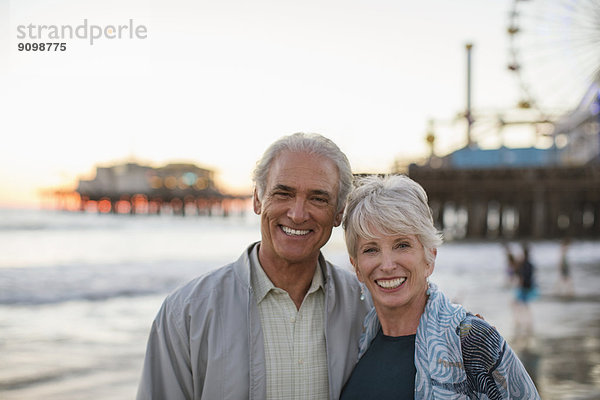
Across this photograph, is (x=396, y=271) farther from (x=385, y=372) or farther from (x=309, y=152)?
(x=309, y=152)

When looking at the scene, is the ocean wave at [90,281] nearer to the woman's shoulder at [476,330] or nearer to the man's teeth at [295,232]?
the man's teeth at [295,232]

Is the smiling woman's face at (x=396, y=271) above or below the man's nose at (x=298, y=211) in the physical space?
below

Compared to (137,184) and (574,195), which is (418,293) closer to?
(574,195)

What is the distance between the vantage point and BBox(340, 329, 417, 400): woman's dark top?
7.50ft

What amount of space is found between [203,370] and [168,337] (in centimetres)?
21

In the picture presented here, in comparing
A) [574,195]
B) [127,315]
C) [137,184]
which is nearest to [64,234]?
[127,315]

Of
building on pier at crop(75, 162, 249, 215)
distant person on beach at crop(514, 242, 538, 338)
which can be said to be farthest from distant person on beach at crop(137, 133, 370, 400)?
building on pier at crop(75, 162, 249, 215)

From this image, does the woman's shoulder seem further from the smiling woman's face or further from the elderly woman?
the smiling woman's face

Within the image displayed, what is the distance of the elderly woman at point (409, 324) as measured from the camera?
7.02 feet

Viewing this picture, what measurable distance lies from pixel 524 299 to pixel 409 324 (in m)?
A: 7.94

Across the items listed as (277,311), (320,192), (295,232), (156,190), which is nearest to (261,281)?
(277,311)

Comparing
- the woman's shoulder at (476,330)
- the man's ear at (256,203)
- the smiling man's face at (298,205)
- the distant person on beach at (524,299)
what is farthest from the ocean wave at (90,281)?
the woman's shoulder at (476,330)

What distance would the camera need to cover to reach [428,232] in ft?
7.95

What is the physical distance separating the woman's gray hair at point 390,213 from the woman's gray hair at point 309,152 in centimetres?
15
